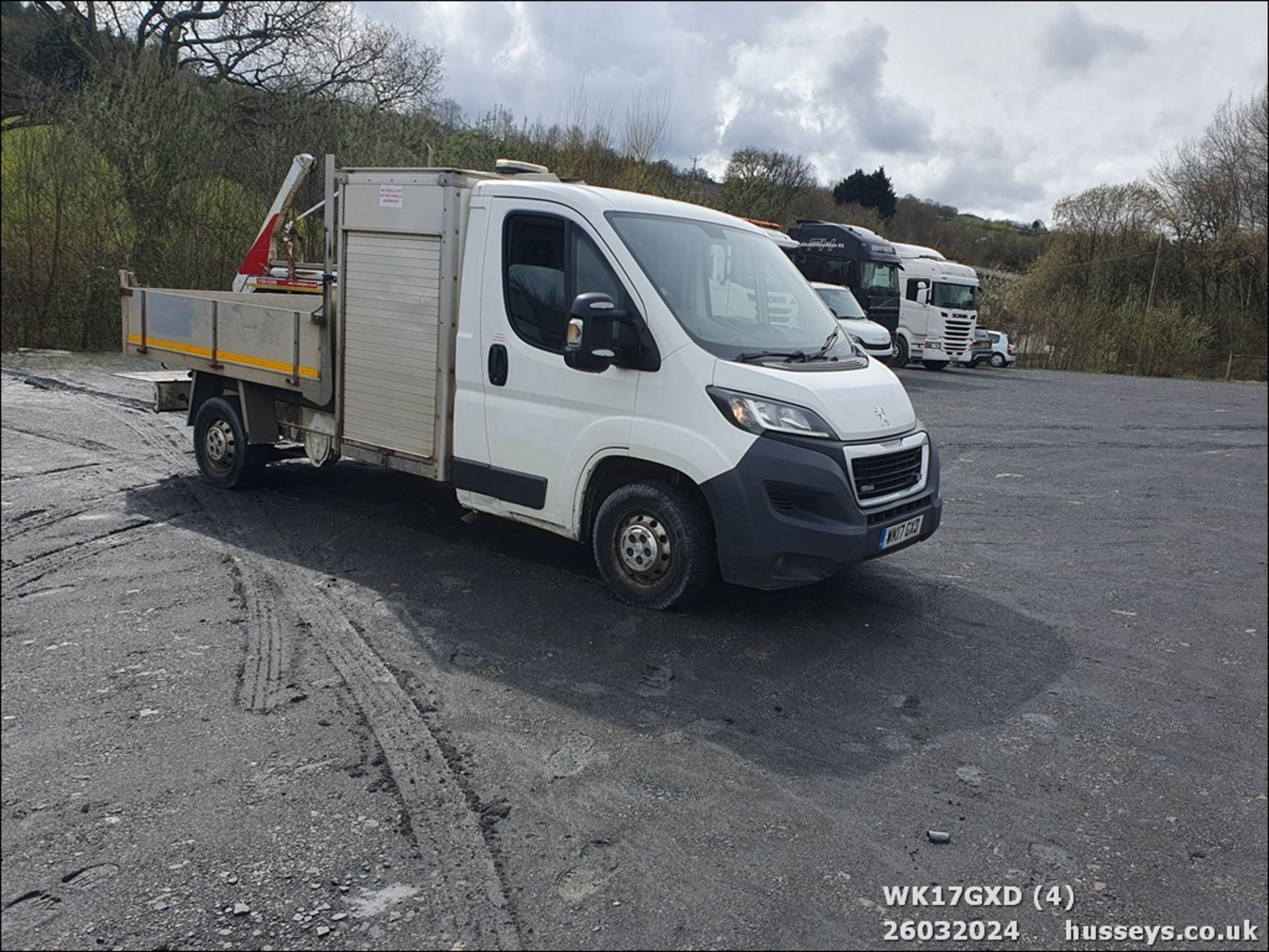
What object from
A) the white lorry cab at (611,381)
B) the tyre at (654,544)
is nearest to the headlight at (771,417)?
the white lorry cab at (611,381)

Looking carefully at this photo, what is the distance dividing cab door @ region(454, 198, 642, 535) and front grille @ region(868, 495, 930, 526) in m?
1.45

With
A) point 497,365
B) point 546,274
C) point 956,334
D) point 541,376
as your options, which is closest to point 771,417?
point 541,376

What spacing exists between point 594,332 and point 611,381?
1.24ft

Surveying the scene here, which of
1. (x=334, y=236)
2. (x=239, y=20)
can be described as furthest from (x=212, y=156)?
(x=334, y=236)

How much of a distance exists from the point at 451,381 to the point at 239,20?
12123 millimetres

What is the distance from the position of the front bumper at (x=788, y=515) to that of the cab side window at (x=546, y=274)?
1403 millimetres

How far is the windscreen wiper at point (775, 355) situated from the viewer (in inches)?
222

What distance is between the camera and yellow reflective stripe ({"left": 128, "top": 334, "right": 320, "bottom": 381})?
7.51 metres

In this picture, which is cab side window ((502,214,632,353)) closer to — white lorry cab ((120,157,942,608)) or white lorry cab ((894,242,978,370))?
white lorry cab ((120,157,942,608))

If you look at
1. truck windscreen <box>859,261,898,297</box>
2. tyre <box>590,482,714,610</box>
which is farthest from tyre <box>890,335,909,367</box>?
tyre <box>590,482,714,610</box>

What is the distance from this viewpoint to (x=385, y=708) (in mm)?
4488

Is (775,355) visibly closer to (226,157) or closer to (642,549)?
(642,549)

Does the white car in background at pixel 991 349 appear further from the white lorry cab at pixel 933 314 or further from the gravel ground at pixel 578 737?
the gravel ground at pixel 578 737

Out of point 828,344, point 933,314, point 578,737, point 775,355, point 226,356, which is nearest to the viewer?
point 578,737
